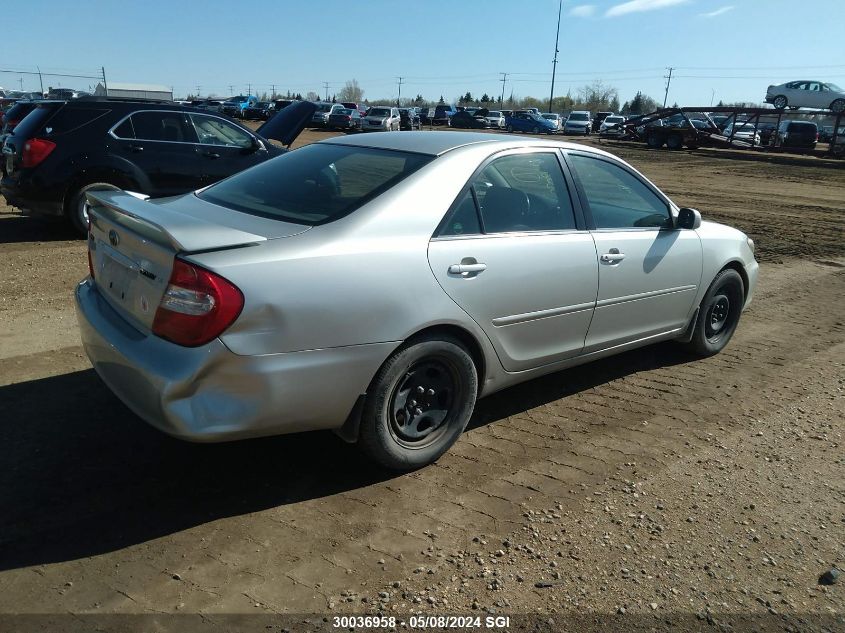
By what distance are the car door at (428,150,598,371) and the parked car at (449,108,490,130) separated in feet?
162

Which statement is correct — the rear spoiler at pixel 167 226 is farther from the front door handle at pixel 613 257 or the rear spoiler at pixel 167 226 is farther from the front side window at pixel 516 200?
the front door handle at pixel 613 257

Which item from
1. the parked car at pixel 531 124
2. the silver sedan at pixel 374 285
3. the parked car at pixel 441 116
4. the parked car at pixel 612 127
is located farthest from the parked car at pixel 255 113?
the silver sedan at pixel 374 285

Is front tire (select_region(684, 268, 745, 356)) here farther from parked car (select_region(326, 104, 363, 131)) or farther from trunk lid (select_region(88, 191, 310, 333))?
parked car (select_region(326, 104, 363, 131))

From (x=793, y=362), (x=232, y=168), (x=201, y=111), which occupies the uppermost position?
(x=201, y=111)

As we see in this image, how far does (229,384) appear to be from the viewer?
9.44 ft

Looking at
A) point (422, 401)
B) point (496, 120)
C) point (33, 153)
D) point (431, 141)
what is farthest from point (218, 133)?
point (496, 120)

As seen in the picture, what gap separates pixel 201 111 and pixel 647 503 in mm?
8377

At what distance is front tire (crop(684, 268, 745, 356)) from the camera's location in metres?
5.42

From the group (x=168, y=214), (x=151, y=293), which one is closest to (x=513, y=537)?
(x=151, y=293)

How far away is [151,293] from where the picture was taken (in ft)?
10.1

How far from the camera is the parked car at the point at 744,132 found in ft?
128

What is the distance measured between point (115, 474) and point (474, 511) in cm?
173

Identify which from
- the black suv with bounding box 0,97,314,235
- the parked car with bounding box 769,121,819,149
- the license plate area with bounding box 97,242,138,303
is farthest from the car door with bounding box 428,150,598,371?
the parked car with bounding box 769,121,819,149

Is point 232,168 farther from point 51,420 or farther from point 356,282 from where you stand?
point 356,282
